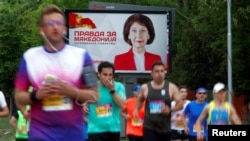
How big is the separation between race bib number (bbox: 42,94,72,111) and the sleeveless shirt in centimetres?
688

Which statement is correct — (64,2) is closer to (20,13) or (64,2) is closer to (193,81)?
(193,81)

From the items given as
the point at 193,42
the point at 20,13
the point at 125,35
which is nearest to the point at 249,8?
the point at 125,35

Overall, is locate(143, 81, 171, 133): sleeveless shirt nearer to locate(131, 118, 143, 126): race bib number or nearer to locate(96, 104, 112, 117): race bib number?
locate(96, 104, 112, 117): race bib number

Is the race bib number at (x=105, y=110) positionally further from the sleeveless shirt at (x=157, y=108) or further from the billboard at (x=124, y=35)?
the billboard at (x=124, y=35)

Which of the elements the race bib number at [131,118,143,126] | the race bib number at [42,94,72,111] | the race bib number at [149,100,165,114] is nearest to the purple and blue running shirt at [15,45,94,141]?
the race bib number at [42,94,72,111]

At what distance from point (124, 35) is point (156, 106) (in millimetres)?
17206

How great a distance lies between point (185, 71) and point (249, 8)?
13474 mm

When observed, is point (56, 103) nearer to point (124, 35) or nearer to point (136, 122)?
point (136, 122)

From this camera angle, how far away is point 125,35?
101 feet

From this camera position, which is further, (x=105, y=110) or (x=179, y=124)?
(x=179, y=124)

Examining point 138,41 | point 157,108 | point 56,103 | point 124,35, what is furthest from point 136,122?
point 124,35

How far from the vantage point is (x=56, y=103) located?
6801 millimetres

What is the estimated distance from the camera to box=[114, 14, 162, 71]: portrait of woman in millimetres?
30391

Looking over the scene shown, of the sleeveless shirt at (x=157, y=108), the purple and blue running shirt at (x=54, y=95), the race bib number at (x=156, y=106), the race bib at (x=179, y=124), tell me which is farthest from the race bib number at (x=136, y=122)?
the purple and blue running shirt at (x=54, y=95)
